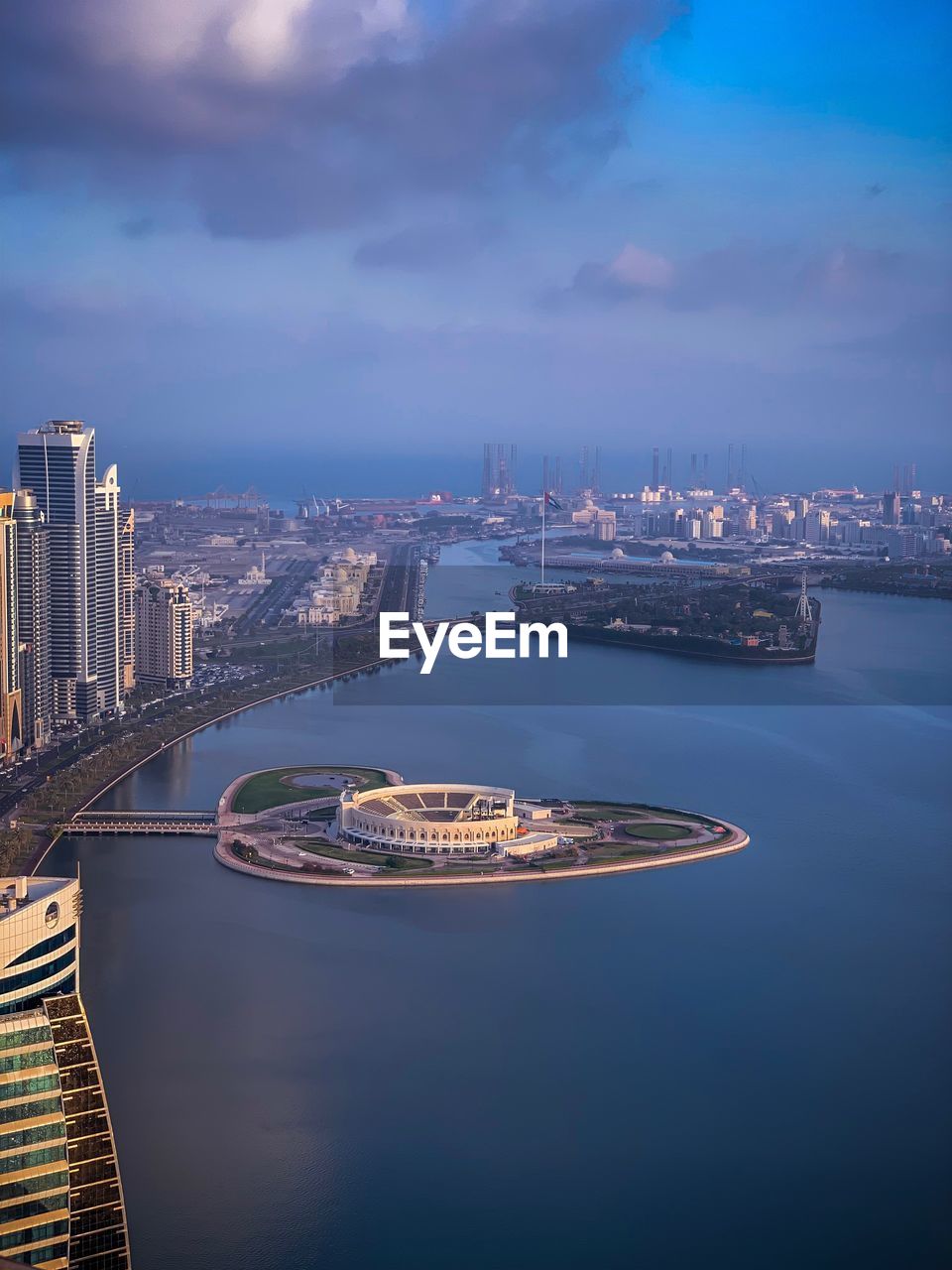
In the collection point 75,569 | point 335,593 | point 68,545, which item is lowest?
point 335,593

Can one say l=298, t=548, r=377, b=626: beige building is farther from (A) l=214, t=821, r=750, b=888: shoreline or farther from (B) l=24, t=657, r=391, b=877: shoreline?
(A) l=214, t=821, r=750, b=888: shoreline

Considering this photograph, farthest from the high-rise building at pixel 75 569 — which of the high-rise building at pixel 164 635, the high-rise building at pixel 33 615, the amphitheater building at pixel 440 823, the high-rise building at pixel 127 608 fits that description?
the amphitheater building at pixel 440 823

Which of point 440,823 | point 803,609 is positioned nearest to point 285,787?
point 440,823

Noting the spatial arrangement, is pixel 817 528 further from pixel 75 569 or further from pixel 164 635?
pixel 75 569

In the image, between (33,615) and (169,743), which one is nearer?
(169,743)

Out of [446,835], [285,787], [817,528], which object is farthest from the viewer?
[817,528]

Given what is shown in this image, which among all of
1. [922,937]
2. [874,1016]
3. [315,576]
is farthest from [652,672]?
[874,1016]

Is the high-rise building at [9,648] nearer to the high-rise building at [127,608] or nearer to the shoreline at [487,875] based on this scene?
the high-rise building at [127,608]
